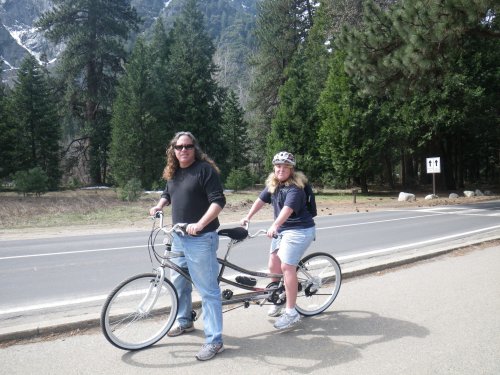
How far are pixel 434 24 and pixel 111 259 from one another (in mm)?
11788

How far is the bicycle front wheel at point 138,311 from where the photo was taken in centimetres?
402

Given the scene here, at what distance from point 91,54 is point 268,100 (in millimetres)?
18351

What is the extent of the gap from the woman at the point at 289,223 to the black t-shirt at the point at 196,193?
2.91ft

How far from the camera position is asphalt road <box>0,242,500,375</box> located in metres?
3.68

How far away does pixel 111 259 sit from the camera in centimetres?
884

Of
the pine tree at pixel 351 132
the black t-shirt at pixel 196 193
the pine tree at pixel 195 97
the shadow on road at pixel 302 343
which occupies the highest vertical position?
the pine tree at pixel 195 97

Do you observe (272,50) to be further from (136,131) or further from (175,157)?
(175,157)

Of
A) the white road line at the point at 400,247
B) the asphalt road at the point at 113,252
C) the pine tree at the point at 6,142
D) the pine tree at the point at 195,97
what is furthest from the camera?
the pine tree at the point at 195,97

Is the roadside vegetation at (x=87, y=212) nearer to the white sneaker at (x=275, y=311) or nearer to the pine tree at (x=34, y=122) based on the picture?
the white sneaker at (x=275, y=311)

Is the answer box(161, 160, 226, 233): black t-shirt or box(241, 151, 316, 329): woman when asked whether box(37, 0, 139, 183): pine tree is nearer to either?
box(241, 151, 316, 329): woman

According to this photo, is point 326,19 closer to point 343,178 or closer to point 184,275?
point 343,178

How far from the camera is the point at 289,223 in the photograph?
473cm

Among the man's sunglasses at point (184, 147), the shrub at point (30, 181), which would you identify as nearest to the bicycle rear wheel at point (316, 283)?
the man's sunglasses at point (184, 147)

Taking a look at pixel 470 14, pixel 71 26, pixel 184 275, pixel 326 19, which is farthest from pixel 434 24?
pixel 71 26
